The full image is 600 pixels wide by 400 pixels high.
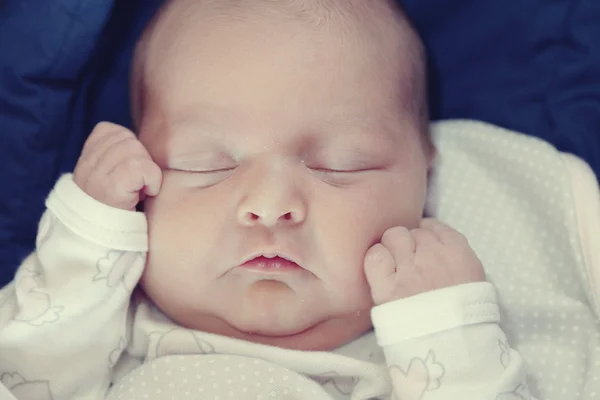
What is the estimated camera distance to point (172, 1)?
1459 mm

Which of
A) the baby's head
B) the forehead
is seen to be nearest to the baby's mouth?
the baby's head

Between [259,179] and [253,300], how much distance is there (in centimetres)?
18

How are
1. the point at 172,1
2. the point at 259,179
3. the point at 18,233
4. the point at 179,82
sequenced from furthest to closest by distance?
1. the point at 18,233
2. the point at 172,1
3. the point at 179,82
4. the point at 259,179

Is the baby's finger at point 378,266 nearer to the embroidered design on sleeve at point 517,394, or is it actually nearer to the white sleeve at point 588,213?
the embroidered design on sleeve at point 517,394

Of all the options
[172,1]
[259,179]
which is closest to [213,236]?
[259,179]

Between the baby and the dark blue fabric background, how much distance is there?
8.6 inches

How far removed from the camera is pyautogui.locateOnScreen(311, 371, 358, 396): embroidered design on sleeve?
1298mm

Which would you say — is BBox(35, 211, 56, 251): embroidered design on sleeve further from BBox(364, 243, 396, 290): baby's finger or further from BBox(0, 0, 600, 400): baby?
BBox(364, 243, 396, 290): baby's finger

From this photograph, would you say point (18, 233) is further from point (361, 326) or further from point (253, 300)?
point (361, 326)

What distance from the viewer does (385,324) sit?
121 centimetres

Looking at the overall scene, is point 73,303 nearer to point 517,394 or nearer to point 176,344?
point 176,344

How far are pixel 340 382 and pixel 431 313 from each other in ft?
0.70

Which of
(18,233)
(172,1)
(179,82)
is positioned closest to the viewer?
(179,82)

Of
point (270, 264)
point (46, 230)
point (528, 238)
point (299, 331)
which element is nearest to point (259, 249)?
point (270, 264)
